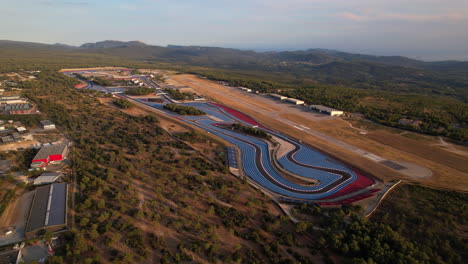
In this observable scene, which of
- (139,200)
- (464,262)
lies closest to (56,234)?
(139,200)

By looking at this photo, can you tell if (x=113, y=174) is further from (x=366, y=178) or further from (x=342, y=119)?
(x=342, y=119)

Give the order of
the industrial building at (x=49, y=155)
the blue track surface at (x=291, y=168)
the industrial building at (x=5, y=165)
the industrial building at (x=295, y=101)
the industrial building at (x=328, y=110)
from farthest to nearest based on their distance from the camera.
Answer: the industrial building at (x=295, y=101) → the industrial building at (x=328, y=110) → the industrial building at (x=49, y=155) → the industrial building at (x=5, y=165) → the blue track surface at (x=291, y=168)

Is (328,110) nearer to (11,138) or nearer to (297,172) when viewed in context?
(297,172)

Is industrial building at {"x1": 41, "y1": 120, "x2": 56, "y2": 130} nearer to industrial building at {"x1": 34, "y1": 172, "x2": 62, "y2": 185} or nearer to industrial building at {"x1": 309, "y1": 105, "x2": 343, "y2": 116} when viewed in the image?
industrial building at {"x1": 34, "y1": 172, "x2": 62, "y2": 185}

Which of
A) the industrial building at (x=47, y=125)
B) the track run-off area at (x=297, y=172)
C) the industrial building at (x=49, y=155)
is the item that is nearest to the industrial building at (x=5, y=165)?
the industrial building at (x=49, y=155)

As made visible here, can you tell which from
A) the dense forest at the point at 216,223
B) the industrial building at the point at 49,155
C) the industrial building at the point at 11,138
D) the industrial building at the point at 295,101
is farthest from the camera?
the industrial building at the point at 295,101

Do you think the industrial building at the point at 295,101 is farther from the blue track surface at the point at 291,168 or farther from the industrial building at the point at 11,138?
the industrial building at the point at 11,138

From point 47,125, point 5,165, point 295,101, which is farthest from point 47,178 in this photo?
point 295,101
